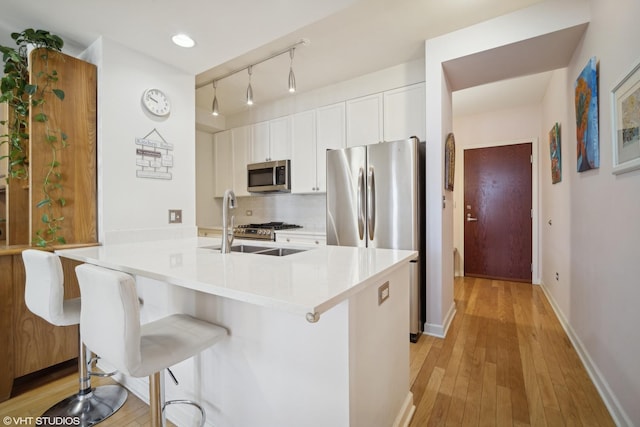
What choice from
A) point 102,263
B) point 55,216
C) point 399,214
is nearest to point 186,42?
point 55,216

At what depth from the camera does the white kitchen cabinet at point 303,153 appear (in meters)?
3.63

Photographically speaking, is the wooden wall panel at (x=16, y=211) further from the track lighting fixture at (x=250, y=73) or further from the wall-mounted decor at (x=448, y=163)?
the wall-mounted decor at (x=448, y=163)

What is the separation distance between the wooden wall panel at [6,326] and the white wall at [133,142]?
0.52 m

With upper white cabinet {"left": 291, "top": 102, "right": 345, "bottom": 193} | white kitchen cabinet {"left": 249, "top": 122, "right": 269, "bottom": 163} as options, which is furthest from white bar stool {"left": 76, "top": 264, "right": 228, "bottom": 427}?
white kitchen cabinet {"left": 249, "top": 122, "right": 269, "bottom": 163}

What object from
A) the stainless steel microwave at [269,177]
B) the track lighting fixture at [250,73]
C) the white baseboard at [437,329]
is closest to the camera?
the track lighting fixture at [250,73]

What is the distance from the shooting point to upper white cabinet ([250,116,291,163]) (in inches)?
153

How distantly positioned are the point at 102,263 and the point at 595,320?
2.92 metres

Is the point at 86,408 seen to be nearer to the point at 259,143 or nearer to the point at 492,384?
the point at 492,384

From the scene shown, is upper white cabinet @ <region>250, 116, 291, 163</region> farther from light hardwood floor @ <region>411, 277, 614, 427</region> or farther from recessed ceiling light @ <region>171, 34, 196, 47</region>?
light hardwood floor @ <region>411, 277, 614, 427</region>

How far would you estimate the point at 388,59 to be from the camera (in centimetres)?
294

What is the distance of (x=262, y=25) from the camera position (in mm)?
1992

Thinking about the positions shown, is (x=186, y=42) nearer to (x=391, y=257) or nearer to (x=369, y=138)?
(x=369, y=138)

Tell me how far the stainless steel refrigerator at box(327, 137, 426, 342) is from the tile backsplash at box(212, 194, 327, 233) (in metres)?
1.00

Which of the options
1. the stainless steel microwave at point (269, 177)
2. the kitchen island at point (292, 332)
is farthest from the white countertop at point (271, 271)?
the stainless steel microwave at point (269, 177)
